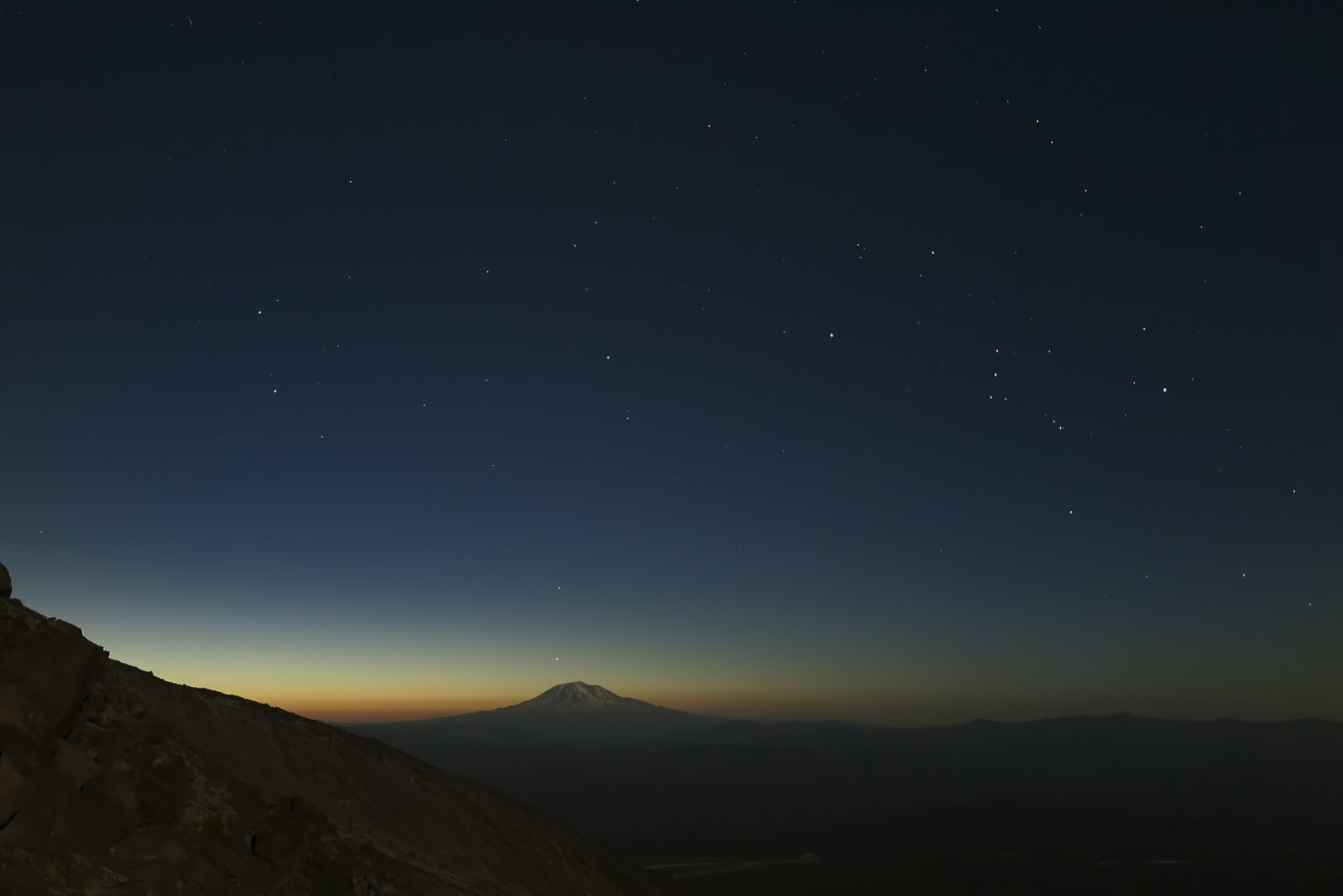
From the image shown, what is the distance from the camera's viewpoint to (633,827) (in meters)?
191

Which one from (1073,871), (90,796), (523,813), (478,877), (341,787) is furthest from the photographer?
(1073,871)

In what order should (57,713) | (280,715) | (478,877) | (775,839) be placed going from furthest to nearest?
(775,839) < (280,715) < (478,877) < (57,713)

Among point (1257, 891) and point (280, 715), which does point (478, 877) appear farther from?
point (1257, 891)

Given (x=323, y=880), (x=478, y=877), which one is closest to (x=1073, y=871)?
(x=478, y=877)

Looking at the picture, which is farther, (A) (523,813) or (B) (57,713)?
(A) (523,813)

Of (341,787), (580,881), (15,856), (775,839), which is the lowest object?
(775,839)

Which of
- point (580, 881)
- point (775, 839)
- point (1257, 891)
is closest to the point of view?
point (580, 881)

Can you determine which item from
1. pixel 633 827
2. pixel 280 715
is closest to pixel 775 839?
pixel 633 827

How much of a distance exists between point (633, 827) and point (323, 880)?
631 feet

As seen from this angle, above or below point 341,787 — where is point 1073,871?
below

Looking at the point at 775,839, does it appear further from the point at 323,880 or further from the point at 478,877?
the point at 323,880

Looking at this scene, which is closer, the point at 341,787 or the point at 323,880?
the point at 323,880

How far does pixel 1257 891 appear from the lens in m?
126

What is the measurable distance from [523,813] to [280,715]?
17174mm
